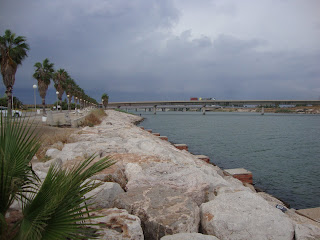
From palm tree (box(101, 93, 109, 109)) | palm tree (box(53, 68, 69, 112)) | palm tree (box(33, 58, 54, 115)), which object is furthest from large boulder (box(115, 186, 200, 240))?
palm tree (box(101, 93, 109, 109))

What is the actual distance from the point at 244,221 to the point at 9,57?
89.2 feet

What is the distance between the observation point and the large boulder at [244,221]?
10.6ft

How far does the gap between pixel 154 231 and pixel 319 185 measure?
32.5 feet

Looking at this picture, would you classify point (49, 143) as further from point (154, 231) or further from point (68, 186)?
point (68, 186)

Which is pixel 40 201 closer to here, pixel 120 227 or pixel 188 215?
pixel 120 227

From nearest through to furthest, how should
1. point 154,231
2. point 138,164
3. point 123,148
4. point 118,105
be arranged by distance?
1. point 154,231
2. point 138,164
3. point 123,148
4. point 118,105

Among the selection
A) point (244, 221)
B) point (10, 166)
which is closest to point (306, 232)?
point (244, 221)

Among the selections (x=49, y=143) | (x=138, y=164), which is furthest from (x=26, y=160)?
(x=49, y=143)

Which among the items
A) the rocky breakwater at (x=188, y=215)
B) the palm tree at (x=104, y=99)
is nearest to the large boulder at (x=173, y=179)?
the rocky breakwater at (x=188, y=215)

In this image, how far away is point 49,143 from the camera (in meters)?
9.42

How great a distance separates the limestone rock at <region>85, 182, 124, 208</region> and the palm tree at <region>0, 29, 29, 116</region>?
2417 cm

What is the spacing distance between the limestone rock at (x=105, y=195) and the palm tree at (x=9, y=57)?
79.3 ft

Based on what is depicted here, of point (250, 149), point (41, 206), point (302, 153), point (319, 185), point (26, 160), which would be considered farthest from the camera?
point (250, 149)

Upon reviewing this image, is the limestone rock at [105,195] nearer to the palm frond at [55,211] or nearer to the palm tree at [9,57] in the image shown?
the palm frond at [55,211]
